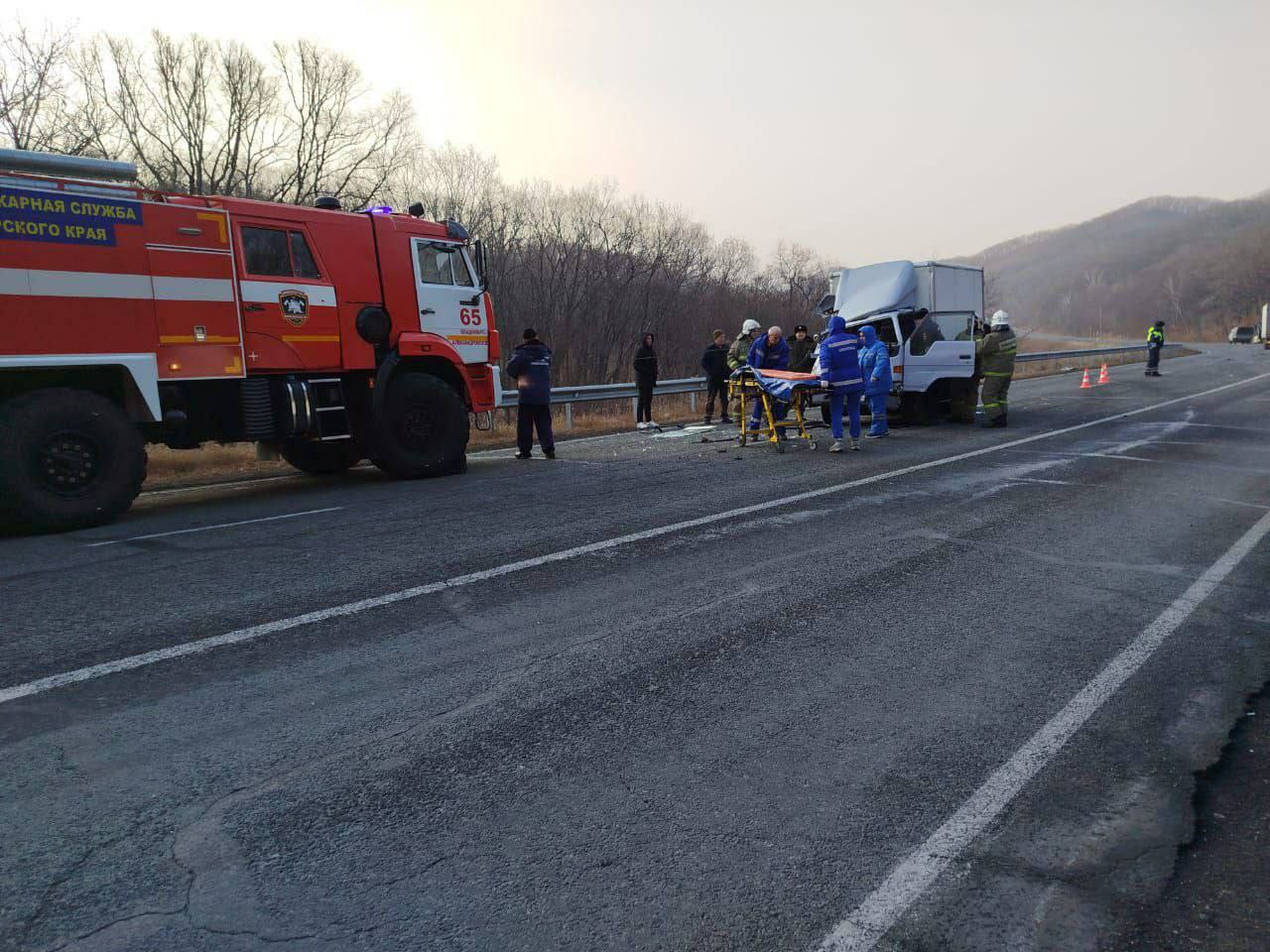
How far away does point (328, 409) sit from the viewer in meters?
9.90

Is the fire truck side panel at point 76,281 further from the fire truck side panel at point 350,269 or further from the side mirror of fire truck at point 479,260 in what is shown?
the side mirror of fire truck at point 479,260

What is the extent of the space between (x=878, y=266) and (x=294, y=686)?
14.4 meters

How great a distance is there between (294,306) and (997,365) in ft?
36.6

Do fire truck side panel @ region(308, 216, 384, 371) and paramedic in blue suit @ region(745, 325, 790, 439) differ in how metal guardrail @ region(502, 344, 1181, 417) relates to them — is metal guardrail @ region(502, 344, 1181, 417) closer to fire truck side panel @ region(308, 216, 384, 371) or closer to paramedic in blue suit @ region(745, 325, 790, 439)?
paramedic in blue suit @ region(745, 325, 790, 439)

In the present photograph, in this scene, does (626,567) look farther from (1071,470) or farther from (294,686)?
(1071,470)

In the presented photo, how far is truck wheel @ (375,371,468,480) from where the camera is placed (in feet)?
34.1

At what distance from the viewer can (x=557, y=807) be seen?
2957mm

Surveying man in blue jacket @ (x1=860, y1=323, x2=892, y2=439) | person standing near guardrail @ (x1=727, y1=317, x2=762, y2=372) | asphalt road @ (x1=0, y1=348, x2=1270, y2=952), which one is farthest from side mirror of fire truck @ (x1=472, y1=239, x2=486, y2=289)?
person standing near guardrail @ (x1=727, y1=317, x2=762, y2=372)

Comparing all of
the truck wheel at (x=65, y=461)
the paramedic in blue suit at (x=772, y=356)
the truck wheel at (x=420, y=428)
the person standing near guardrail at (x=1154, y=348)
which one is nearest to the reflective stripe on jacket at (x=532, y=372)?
the truck wheel at (x=420, y=428)

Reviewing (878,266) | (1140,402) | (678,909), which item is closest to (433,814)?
(678,909)

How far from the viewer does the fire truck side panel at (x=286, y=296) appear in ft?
29.8

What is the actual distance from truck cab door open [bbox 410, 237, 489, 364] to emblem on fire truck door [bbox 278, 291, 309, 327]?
1535 mm

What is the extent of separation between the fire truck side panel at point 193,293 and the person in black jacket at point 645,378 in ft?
29.4

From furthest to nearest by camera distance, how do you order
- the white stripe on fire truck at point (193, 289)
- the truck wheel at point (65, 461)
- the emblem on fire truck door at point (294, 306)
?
1. the emblem on fire truck door at point (294, 306)
2. the white stripe on fire truck at point (193, 289)
3. the truck wheel at point (65, 461)
